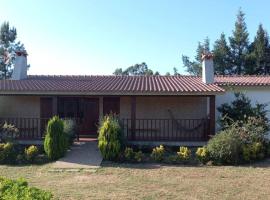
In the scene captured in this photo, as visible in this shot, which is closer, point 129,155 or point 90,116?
point 129,155

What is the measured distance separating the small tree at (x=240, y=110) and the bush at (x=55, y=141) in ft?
22.9

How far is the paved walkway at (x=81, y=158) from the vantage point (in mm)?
14445

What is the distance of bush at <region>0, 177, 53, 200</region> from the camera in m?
6.20

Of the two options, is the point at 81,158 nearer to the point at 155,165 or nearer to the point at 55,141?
the point at 55,141

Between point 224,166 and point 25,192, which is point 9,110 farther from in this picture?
point 25,192

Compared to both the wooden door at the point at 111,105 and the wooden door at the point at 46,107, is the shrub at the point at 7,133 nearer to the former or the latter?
the wooden door at the point at 46,107

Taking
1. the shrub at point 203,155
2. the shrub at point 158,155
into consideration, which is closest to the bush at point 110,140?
the shrub at point 158,155

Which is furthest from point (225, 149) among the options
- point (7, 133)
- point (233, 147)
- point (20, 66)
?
point (20, 66)

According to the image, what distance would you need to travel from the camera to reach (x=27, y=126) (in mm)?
20188

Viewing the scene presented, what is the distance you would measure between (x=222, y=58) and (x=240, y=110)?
28.2 m

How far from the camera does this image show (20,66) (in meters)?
23.3

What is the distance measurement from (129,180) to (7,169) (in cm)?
455

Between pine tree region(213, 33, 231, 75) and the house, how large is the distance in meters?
24.0

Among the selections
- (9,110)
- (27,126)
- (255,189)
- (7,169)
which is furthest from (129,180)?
(9,110)
